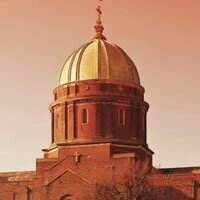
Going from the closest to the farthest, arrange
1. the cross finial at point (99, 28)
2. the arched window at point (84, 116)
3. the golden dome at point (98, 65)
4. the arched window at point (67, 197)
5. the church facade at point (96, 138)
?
the church facade at point (96, 138)
the arched window at point (67, 197)
the arched window at point (84, 116)
the golden dome at point (98, 65)
the cross finial at point (99, 28)

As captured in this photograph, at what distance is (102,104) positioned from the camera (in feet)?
212

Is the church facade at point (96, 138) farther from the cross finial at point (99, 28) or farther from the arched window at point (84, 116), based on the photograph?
the cross finial at point (99, 28)

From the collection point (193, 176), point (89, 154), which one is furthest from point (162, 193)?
point (89, 154)

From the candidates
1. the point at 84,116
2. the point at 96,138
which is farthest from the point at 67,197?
the point at 84,116

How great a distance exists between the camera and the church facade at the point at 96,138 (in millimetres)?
61406

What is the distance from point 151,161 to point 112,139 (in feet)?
15.7

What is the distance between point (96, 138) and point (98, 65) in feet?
19.5

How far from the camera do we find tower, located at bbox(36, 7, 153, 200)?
62.5 meters

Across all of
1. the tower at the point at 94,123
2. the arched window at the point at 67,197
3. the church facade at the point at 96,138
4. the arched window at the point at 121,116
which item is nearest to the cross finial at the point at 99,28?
the church facade at the point at 96,138

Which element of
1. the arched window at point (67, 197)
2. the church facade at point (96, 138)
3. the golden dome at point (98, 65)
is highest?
the golden dome at point (98, 65)

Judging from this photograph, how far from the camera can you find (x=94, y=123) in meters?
64.1

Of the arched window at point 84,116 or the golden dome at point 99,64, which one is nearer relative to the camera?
the arched window at point 84,116

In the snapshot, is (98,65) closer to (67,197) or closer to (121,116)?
(121,116)

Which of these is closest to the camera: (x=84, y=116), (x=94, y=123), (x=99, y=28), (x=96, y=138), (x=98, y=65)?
(x=96, y=138)
